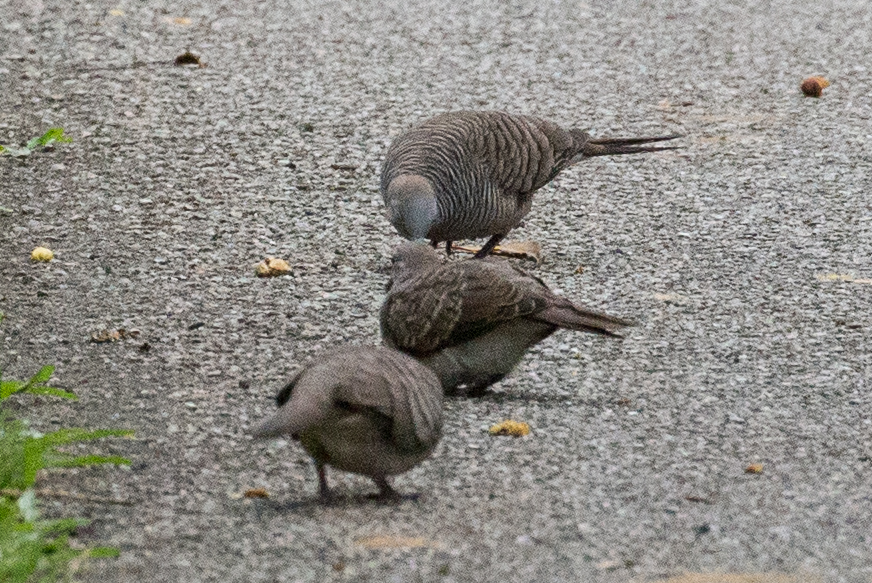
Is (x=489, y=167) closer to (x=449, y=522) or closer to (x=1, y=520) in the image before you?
(x=449, y=522)

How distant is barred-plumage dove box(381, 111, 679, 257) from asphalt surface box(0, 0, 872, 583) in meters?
0.38

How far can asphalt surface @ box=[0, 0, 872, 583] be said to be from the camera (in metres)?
3.97

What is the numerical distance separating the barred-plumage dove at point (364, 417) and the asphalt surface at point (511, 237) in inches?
6.5

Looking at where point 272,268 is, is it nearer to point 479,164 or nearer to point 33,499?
point 479,164

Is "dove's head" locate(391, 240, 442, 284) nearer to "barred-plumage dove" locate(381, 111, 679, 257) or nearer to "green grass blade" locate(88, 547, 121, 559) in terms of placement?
"barred-plumage dove" locate(381, 111, 679, 257)

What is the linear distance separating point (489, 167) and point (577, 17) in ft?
14.4

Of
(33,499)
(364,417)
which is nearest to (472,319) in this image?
(364,417)

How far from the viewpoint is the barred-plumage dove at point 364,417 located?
390 centimetres

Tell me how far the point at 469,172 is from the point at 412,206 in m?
0.46

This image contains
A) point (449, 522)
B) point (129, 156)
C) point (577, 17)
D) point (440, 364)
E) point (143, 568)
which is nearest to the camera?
point (143, 568)

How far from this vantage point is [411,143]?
6.50 meters

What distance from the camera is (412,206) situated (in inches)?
238

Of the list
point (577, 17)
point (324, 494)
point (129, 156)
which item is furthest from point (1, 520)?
point (577, 17)

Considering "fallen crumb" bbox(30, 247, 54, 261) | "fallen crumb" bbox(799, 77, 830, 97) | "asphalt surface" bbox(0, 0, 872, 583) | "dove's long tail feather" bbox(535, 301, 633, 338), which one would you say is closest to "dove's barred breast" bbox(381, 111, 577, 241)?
"asphalt surface" bbox(0, 0, 872, 583)
